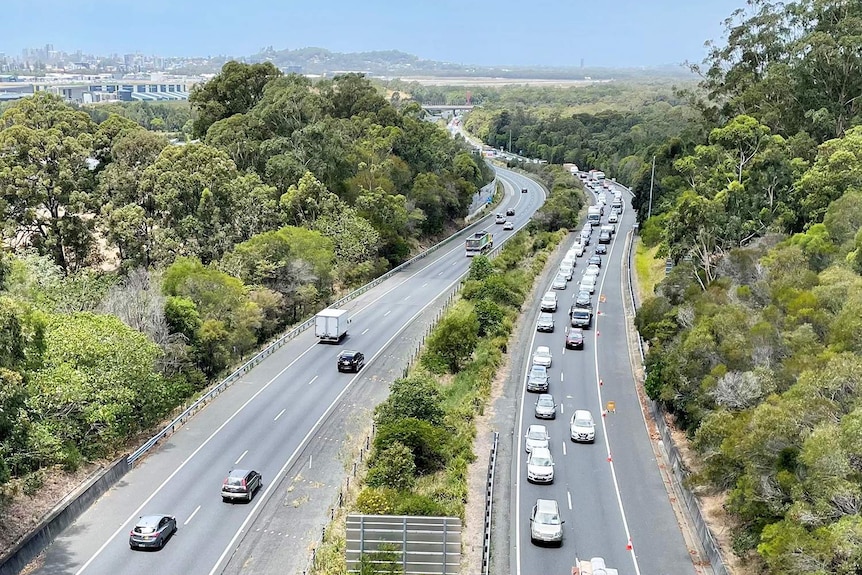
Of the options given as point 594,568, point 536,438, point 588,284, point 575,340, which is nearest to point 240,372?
point 536,438

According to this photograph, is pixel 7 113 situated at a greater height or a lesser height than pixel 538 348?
greater

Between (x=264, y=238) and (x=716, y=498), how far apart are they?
4030cm

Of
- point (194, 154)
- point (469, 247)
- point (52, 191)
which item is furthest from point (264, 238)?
point (469, 247)

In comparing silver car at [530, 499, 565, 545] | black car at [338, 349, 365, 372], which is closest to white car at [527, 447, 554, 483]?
silver car at [530, 499, 565, 545]

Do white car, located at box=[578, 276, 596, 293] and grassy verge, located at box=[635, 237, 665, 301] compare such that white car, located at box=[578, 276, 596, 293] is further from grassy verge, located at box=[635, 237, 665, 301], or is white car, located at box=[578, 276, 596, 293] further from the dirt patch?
the dirt patch

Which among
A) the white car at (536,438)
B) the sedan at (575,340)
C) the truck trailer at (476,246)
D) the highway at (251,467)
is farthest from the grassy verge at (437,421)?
the truck trailer at (476,246)

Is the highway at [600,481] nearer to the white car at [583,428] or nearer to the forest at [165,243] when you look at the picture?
the white car at [583,428]

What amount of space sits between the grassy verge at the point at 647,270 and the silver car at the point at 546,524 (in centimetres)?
4016

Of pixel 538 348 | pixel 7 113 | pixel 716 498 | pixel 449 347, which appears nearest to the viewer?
pixel 716 498

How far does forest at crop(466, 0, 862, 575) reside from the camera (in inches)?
1011

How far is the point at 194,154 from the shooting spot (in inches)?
2415

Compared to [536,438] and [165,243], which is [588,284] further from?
[165,243]

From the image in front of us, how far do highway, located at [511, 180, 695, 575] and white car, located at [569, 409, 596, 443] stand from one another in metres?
0.42

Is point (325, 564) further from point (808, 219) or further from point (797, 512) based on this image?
point (808, 219)
